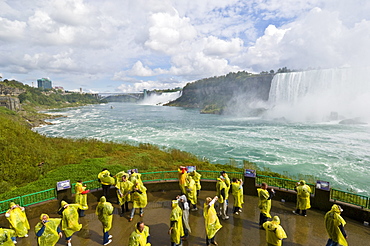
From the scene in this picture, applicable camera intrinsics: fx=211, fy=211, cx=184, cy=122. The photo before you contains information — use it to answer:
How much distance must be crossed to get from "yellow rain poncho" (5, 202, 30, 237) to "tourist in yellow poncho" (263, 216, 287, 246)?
6483 mm

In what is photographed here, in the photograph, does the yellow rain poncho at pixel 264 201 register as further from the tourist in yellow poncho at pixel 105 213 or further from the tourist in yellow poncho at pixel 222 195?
the tourist in yellow poncho at pixel 105 213

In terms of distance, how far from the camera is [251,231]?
6.51m

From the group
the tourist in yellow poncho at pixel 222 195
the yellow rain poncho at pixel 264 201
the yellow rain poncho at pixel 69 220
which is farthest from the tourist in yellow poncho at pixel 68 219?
the yellow rain poncho at pixel 264 201

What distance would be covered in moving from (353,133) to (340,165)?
64.4ft

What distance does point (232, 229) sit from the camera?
660 centimetres

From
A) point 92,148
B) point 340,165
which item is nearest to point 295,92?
point 340,165

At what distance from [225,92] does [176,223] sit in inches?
4596

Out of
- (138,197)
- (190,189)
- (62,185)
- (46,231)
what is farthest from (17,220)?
(190,189)

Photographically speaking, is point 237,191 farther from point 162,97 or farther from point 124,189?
point 162,97

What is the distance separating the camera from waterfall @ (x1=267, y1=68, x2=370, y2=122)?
5325 centimetres

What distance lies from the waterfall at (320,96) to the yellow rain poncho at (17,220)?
196 ft

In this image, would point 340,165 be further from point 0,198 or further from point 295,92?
point 295,92

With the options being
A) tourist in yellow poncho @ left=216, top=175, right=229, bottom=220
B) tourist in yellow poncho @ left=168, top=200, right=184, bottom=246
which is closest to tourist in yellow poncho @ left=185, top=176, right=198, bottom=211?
tourist in yellow poncho @ left=216, top=175, right=229, bottom=220

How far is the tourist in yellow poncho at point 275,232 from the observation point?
15.6 feet
